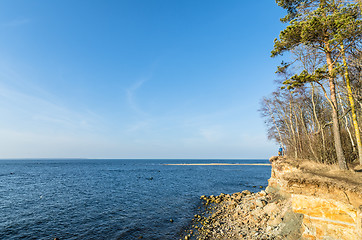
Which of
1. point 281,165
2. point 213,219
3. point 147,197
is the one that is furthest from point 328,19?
point 147,197

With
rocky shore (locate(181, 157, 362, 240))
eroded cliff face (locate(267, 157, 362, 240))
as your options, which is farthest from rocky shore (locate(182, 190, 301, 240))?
eroded cliff face (locate(267, 157, 362, 240))

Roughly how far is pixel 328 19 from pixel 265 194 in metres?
16.7

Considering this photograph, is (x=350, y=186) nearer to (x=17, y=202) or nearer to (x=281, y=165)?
(x=281, y=165)

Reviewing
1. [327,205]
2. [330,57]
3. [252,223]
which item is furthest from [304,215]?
[330,57]

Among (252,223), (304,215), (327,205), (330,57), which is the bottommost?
(252,223)

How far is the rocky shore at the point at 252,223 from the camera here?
35.6ft

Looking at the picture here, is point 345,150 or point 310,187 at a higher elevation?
point 345,150

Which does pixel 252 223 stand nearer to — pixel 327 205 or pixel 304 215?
pixel 304 215

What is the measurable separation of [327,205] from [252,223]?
658cm

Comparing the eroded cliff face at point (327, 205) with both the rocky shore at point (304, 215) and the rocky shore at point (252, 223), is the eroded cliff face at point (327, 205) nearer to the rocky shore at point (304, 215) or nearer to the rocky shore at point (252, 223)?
the rocky shore at point (304, 215)

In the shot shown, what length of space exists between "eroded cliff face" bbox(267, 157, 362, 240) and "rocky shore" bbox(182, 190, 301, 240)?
50.6 inches

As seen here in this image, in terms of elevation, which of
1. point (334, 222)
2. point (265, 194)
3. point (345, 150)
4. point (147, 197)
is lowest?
point (147, 197)

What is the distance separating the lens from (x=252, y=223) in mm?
13648

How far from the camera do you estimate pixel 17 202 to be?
904 inches
